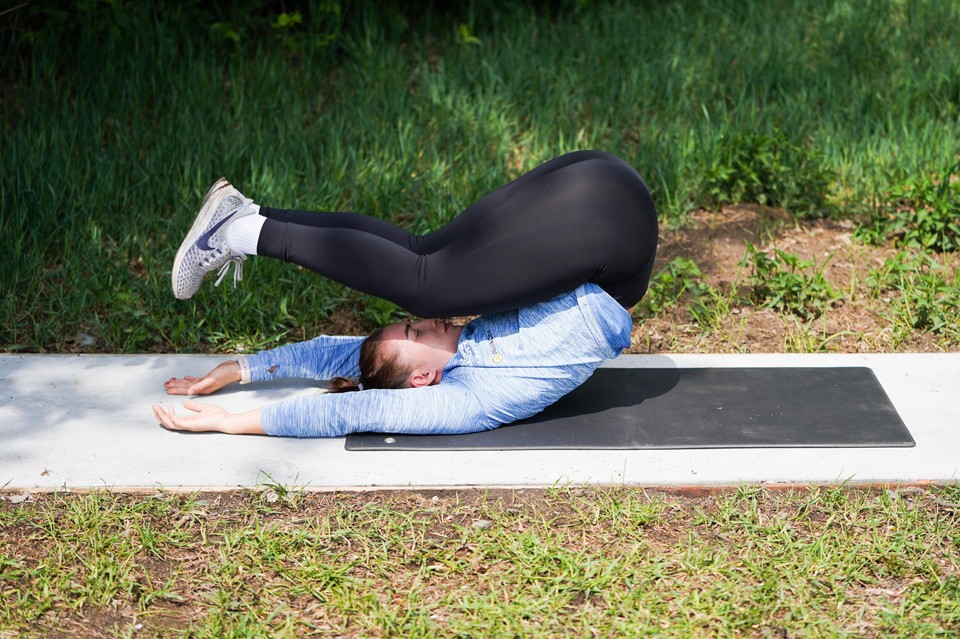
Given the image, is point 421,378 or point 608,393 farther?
point 608,393

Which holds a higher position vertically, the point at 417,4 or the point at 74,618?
the point at 417,4

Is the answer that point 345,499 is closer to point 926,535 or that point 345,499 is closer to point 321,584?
point 321,584

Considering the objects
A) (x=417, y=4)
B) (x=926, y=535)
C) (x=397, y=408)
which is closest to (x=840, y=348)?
(x=926, y=535)

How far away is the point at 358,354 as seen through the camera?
363 cm

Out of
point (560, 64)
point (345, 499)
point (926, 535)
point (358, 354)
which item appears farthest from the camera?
point (560, 64)

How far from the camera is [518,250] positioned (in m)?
3.11

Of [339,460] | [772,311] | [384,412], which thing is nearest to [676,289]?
[772,311]

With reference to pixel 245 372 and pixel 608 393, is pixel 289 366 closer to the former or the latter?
pixel 245 372

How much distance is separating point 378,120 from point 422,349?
104 inches

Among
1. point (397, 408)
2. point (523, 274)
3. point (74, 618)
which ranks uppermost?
point (523, 274)

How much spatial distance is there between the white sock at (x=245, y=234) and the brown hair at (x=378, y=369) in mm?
514

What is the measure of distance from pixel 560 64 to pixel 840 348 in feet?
9.67

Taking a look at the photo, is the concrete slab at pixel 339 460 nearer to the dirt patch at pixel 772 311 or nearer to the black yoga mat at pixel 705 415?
the black yoga mat at pixel 705 415

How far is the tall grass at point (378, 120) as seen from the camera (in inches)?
175
